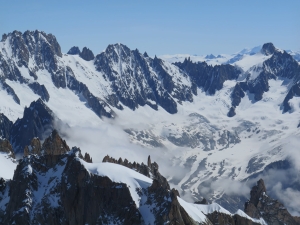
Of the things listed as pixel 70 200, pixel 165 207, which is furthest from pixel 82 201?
pixel 165 207

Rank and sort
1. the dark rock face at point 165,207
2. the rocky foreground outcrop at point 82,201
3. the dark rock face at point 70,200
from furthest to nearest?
1. the dark rock face at point 70,200
2. the rocky foreground outcrop at point 82,201
3. the dark rock face at point 165,207

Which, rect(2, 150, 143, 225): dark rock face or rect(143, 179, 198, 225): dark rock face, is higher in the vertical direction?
rect(2, 150, 143, 225): dark rock face

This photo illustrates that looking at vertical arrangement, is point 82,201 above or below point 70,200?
below

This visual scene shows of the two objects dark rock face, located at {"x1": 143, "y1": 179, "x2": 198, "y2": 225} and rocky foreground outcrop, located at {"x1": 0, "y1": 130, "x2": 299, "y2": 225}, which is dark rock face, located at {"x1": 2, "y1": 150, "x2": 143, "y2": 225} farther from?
dark rock face, located at {"x1": 143, "y1": 179, "x2": 198, "y2": 225}

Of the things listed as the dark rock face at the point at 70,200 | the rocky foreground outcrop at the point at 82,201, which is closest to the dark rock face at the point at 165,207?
the rocky foreground outcrop at the point at 82,201

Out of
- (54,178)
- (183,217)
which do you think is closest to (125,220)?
(183,217)

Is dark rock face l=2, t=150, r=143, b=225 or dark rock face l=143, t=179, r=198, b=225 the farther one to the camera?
dark rock face l=2, t=150, r=143, b=225

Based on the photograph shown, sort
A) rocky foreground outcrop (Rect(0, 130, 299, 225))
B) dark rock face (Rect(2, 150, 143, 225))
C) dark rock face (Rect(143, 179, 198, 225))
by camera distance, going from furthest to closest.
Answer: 1. dark rock face (Rect(2, 150, 143, 225))
2. rocky foreground outcrop (Rect(0, 130, 299, 225))
3. dark rock face (Rect(143, 179, 198, 225))

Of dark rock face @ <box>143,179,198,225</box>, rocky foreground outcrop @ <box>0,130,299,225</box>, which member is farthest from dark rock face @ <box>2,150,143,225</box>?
dark rock face @ <box>143,179,198,225</box>

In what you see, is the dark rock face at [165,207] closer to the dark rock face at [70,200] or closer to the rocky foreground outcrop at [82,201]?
the rocky foreground outcrop at [82,201]

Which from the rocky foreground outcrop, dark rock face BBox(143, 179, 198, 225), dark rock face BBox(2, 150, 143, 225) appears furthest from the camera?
dark rock face BBox(2, 150, 143, 225)

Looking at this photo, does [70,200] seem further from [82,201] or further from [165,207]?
[165,207]

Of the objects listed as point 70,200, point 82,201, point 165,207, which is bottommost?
point 165,207
